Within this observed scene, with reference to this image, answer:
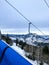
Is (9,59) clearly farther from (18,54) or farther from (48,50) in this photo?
(48,50)

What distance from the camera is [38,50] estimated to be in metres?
12.2

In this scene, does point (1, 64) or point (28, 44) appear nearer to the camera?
point (1, 64)

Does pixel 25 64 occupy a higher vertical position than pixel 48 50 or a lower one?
higher

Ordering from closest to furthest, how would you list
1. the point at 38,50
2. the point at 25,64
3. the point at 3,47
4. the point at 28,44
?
the point at 25,64
the point at 3,47
the point at 38,50
the point at 28,44

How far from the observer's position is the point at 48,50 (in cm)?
1293

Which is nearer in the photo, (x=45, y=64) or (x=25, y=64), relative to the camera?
(x=25, y=64)

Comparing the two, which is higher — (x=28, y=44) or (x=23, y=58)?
(x=23, y=58)

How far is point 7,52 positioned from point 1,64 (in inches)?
4.3

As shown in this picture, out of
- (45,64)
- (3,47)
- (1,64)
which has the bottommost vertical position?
(45,64)

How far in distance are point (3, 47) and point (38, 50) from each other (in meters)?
10.4

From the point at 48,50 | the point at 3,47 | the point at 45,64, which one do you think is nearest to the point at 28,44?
the point at 48,50

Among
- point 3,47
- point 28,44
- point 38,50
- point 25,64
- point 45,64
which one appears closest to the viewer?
point 25,64

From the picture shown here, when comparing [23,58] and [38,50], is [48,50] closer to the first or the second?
[38,50]

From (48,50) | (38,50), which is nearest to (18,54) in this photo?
(38,50)
